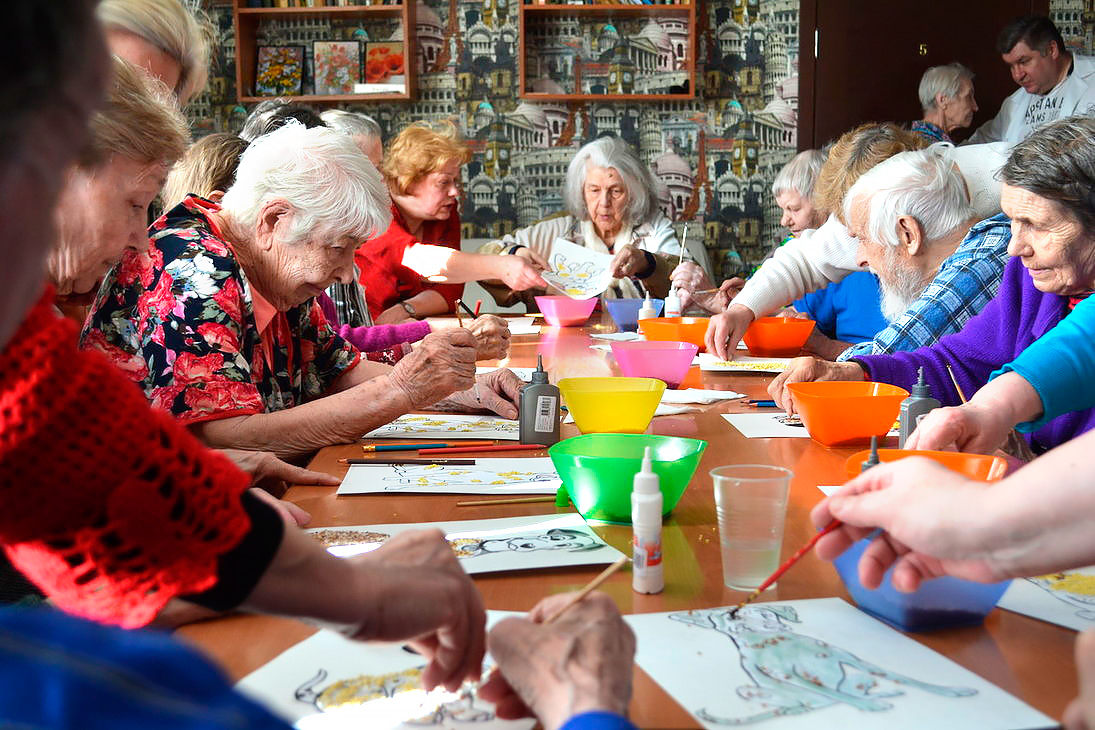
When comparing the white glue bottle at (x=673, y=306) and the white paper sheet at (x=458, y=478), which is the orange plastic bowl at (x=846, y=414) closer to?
the white paper sheet at (x=458, y=478)

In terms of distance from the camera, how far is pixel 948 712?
33.2 inches

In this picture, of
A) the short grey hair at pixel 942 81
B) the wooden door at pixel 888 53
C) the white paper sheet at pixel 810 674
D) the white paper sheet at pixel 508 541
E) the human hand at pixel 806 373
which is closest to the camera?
the white paper sheet at pixel 810 674

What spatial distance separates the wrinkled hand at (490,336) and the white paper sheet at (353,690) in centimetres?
157

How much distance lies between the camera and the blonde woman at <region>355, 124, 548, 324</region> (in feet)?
13.8

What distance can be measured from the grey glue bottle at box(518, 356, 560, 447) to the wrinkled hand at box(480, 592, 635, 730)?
3.12 feet

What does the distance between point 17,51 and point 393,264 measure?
395 centimetres

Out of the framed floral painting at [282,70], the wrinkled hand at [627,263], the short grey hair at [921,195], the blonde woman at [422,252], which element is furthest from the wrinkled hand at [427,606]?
the framed floral painting at [282,70]

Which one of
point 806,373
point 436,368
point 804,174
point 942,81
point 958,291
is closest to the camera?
point 436,368

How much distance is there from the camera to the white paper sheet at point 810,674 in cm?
84

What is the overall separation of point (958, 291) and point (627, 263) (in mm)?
1954

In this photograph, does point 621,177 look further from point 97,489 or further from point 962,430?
point 97,489

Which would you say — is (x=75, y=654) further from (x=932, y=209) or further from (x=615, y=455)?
(x=932, y=209)

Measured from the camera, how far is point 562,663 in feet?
2.66

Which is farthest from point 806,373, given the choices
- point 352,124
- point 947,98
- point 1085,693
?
point 947,98
